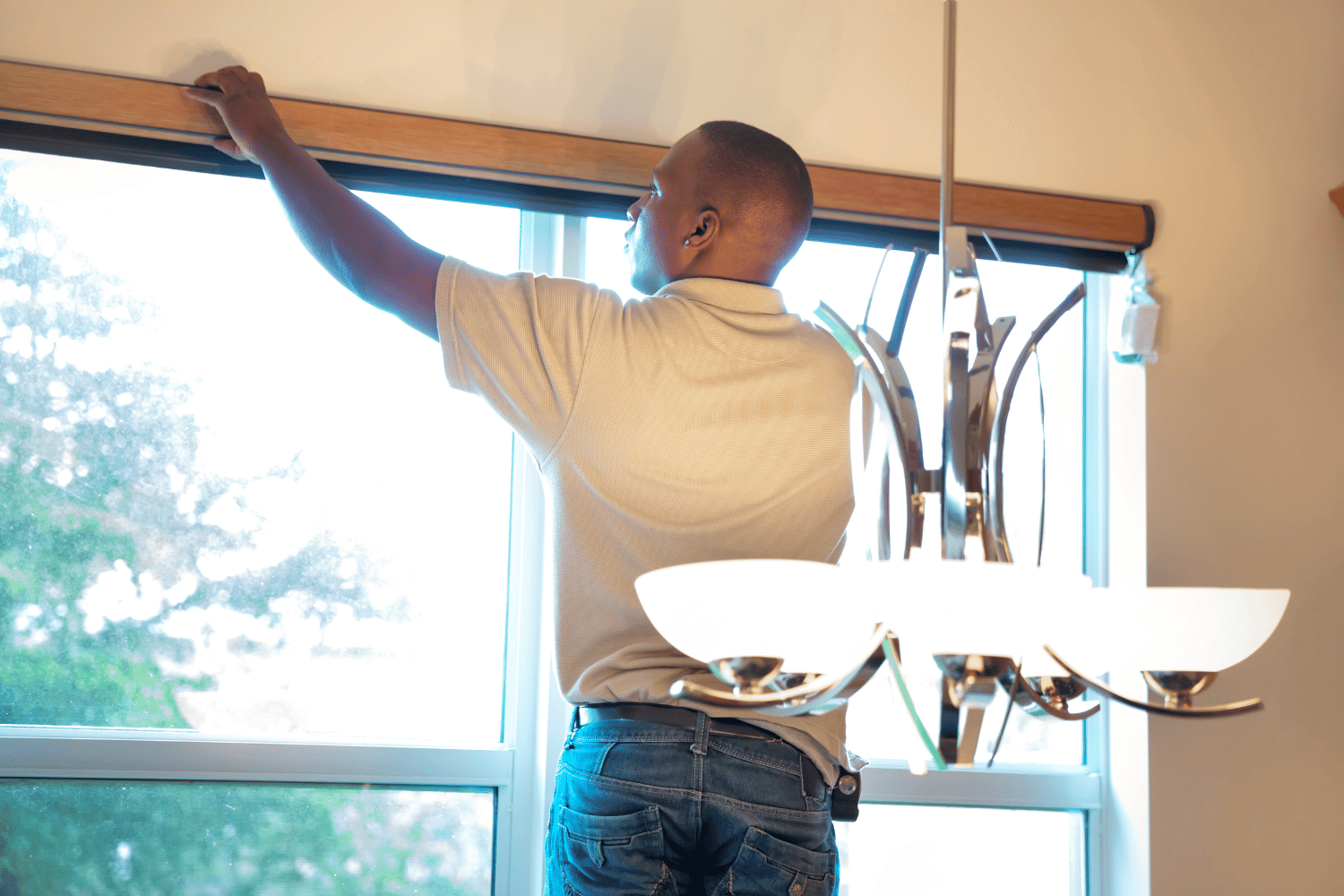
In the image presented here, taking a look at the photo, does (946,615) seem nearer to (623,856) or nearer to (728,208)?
(623,856)

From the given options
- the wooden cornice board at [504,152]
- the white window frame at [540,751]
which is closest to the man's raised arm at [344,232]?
the wooden cornice board at [504,152]

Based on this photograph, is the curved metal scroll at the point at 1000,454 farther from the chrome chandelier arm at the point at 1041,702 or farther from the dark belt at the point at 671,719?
the dark belt at the point at 671,719

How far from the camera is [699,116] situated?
1666 mm

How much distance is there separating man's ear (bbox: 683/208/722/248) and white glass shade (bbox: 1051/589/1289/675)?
69cm

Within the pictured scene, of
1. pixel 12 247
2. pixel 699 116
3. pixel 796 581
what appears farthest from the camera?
pixel 699 116

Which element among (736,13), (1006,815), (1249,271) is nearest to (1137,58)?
(1249,271)

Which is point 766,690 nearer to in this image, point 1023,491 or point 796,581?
point 796,581

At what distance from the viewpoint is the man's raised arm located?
1166 millimetres

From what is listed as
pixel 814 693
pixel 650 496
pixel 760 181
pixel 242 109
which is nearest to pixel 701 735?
pixel 650 496

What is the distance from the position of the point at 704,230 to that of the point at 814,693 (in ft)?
2.40

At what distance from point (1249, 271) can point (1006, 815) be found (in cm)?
104

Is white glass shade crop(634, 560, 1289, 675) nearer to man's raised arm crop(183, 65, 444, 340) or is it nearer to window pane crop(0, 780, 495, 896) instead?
man's raised arm crop(183, 65, 444, 340)

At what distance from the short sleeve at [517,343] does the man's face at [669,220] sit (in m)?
0.21

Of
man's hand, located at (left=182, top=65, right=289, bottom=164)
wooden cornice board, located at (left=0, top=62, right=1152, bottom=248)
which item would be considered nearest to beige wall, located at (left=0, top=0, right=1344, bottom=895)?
wooden cornice board, located at (left=0, top=62, right=1152, bottom=248)
